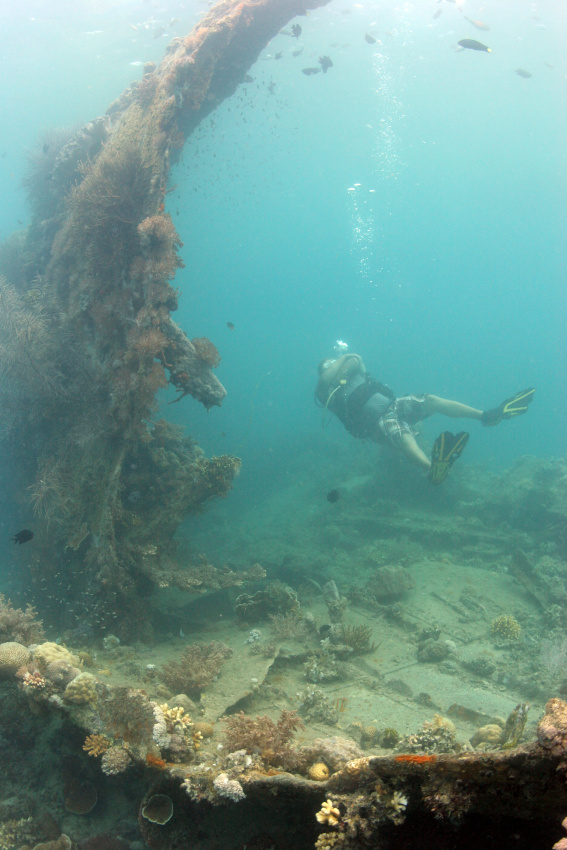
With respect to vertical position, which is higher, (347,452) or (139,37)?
(139,37)

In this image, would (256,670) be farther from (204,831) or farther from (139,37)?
(139,37)

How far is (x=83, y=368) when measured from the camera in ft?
27.1

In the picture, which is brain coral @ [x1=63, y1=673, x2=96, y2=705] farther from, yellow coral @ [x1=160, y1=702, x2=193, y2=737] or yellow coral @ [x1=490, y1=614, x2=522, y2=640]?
yellow coral @ [x1=490, y1=614, x2=522, y2=640]

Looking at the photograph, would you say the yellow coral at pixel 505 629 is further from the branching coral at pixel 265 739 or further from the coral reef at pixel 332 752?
the coral reef at pixel 332 752

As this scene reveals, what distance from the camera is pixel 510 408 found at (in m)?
11.1

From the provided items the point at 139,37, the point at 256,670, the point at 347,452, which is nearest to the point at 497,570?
the point at 256,670

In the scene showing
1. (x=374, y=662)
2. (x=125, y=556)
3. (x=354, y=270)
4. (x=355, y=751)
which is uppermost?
(x=355, y=751)

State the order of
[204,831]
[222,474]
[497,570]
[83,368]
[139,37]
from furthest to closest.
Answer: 1. [139,37]
2. [497,570]
3. [222,474]
4. [83,368]
5. [204,831]

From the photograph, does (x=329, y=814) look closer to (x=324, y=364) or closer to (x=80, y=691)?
(x=80, y=691)

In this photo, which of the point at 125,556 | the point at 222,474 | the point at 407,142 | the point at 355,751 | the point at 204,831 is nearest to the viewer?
the point at 204,831

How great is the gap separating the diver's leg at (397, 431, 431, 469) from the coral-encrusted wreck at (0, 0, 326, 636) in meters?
4.95

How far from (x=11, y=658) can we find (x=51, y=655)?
440 mm

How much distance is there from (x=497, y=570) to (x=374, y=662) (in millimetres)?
6637

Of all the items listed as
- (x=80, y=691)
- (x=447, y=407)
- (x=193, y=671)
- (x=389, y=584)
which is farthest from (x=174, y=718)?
(x=447, y=407)
